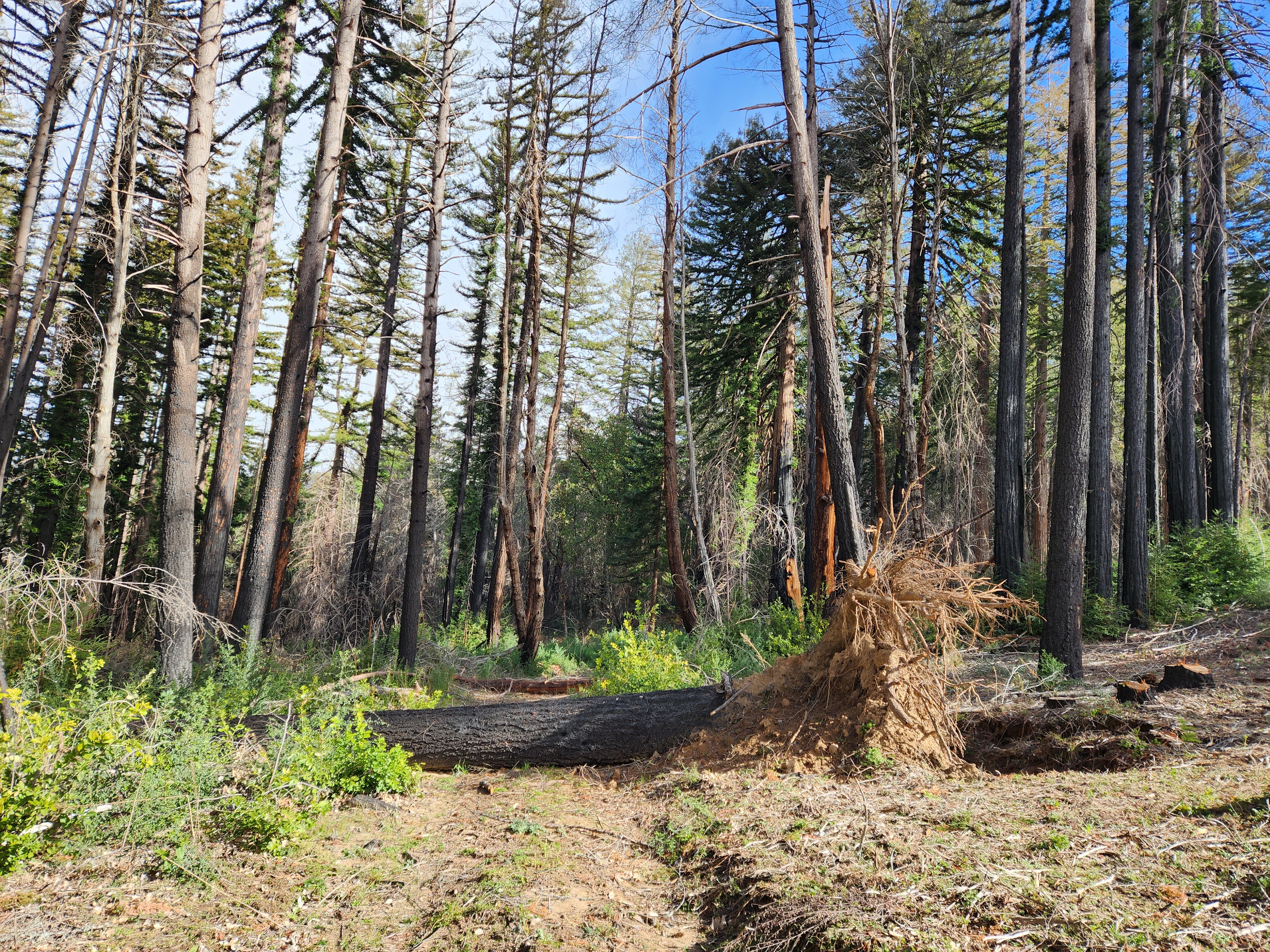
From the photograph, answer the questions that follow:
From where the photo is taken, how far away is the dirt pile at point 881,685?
523 centimetres

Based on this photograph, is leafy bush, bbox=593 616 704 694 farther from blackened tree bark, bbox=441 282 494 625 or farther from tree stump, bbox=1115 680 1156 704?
blackened tree bark, bbox=441 282 494 625

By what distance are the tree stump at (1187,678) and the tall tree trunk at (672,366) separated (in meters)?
6.60

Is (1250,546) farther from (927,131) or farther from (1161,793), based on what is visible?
(1161,793)

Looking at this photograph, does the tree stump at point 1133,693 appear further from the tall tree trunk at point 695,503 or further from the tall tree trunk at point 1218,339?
the tall tree trunk at point 1218,339

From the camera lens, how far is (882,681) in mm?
5383

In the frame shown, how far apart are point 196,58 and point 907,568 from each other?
939cm

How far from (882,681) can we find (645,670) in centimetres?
364

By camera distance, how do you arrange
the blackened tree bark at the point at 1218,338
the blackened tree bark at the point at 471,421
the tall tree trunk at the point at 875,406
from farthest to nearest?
the blackened tree bark at the point at 471,421
the blackened tree bark at the point at 1218,338
the tall tree trunk at the point at 875,406

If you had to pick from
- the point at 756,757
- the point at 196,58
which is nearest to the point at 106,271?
the point at 196,58

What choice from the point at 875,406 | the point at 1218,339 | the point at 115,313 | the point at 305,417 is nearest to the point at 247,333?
the point at 115,313

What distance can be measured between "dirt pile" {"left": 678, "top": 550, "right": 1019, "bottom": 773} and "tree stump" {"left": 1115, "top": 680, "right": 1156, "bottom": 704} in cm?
104

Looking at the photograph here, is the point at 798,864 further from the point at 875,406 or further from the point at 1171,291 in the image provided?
the point at 1171,291

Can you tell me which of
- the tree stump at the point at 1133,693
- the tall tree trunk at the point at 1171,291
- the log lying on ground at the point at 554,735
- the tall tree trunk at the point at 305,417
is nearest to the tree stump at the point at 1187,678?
the tree stump at the point at 1133,693

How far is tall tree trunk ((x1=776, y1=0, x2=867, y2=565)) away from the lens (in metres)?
6.76
